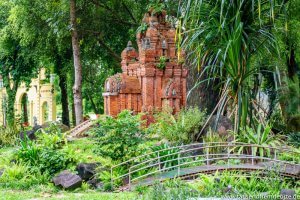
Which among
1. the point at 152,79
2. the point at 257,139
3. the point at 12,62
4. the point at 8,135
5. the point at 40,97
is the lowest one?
the point at 8,135

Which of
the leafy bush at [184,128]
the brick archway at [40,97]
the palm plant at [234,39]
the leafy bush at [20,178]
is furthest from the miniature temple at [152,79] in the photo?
the brick archway at [40,97]

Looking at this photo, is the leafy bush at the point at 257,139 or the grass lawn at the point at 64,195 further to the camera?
the leafy bush at the point at 257,139

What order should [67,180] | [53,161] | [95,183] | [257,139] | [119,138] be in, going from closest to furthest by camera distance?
[67,180] < [95,183] < [257,139] < [119,138] < [53,161]

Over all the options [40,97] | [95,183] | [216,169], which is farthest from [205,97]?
[40,97]

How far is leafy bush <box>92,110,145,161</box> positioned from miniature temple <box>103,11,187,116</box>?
545 centimetres

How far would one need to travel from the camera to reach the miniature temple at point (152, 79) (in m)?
14.2

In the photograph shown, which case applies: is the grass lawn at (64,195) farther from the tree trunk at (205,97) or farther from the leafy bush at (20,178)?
the tree trunk at (205,97)

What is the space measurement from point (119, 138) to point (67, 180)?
1.31m

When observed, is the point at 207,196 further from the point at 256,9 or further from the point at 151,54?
the point at 151,54

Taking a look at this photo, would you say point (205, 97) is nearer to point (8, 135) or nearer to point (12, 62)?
point (8, 135)

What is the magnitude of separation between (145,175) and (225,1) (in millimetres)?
3495

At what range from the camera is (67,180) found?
7.94 metres

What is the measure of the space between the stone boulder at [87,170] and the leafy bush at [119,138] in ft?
1.35

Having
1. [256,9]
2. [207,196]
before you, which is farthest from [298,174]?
[256,9]
